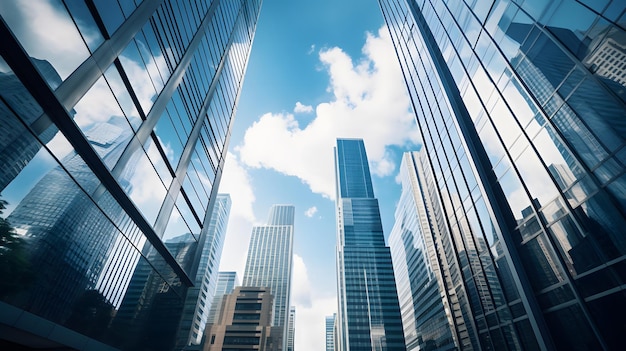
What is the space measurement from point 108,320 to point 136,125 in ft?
27.7

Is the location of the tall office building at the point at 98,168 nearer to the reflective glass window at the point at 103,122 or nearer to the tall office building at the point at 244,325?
the reflective glass window at the point at 103,122

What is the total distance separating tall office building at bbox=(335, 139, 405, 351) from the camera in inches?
4737

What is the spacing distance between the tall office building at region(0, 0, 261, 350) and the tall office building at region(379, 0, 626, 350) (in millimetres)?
17157

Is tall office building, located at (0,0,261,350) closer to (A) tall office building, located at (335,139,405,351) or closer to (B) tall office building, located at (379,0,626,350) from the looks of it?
(B) tall office building, located at (379,0,626,350)

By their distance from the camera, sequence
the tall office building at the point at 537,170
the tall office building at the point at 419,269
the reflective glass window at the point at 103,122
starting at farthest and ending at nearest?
1. the tall office building at the point at 419,269
2. the tall office building at the point at 537,170
3. the reflective glass window at the point at 103,122

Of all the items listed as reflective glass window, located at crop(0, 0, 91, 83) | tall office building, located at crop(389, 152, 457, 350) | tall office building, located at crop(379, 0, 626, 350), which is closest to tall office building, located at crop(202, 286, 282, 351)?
tall office building, located at crop(389, 152, 457, 350)

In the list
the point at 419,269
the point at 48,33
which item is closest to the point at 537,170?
the point at 48,33

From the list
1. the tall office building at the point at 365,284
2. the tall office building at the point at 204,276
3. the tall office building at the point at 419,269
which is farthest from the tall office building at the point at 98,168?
the tall office building at the point at 365,284

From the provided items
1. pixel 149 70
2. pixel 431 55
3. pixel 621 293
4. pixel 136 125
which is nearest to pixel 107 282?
pixel 136 125

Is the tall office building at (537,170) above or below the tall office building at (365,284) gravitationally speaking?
below

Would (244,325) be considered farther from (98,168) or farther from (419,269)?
(98,168)

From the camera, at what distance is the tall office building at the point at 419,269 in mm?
65812

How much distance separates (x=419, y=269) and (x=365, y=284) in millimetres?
56455

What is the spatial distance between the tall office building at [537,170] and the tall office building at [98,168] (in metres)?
17.2
